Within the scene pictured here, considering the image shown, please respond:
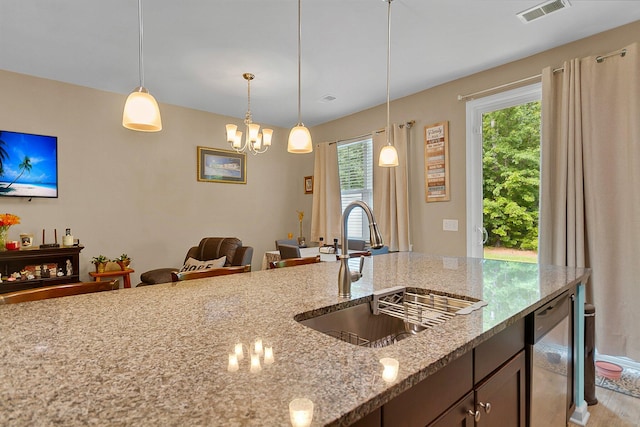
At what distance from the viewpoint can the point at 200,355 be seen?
0.78 meters

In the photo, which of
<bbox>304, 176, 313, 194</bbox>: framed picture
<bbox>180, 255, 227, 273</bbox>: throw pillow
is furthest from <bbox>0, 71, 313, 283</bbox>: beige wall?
<bbox>180, 255, 227, 273</bbox>: throw pillow

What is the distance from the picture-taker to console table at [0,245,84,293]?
3.04 m

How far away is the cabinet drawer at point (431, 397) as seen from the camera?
2.42ft

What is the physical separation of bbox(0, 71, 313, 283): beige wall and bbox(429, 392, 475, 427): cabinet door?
4.05 m

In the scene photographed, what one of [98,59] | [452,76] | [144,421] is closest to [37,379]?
[144,421]

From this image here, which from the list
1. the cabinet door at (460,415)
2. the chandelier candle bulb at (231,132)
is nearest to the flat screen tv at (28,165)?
the chandelier candle bulb at (231,132)

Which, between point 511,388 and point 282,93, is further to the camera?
point 282,93

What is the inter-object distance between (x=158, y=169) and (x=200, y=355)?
3970 mm

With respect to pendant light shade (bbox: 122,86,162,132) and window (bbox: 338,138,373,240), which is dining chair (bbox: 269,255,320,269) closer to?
pendant light shade (bbox: 122,86,162,132)

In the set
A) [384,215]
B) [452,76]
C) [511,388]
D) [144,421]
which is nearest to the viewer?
[144,421]

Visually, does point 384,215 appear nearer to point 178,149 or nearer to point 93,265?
point 178,149

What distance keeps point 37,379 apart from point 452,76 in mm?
3838

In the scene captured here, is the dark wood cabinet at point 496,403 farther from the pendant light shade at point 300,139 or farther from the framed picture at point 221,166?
the framed picture at point 221,166

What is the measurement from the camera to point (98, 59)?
3.04 metres
